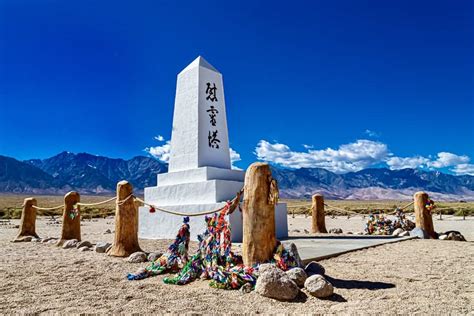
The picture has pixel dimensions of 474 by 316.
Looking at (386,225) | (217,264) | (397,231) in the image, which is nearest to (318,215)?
(386,225)

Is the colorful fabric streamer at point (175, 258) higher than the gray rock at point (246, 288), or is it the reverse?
the colorful fabric streamer at point (175, 258)

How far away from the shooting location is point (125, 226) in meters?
7.48

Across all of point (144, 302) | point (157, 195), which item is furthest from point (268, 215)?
point (157, 195)

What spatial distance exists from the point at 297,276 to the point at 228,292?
0.93m

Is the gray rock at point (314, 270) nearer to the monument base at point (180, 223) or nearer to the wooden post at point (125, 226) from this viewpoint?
the wooden post at point (125, 226)

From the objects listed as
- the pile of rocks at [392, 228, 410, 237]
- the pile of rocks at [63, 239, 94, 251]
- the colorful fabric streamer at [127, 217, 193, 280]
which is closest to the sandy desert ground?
the colorful fabric streamer at [127, 217, 193, 280]

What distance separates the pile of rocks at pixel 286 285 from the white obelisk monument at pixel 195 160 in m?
5.43

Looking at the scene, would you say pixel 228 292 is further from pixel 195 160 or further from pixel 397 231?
pixel 397 231

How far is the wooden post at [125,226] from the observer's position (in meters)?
7.41

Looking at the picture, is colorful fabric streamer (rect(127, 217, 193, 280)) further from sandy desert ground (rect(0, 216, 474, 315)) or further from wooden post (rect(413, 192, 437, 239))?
wooden post (rect(413, 192, 437, 239))

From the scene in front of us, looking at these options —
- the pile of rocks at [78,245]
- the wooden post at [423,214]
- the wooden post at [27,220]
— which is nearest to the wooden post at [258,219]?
the pile of rocks at [78,245]

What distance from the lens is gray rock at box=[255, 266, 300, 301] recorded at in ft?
13.9

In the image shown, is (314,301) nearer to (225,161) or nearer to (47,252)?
(47,252)

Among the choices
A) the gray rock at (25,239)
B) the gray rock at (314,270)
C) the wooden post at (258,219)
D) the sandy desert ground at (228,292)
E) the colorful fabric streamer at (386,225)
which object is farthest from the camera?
the colorful fabric streamer at (386,225)
